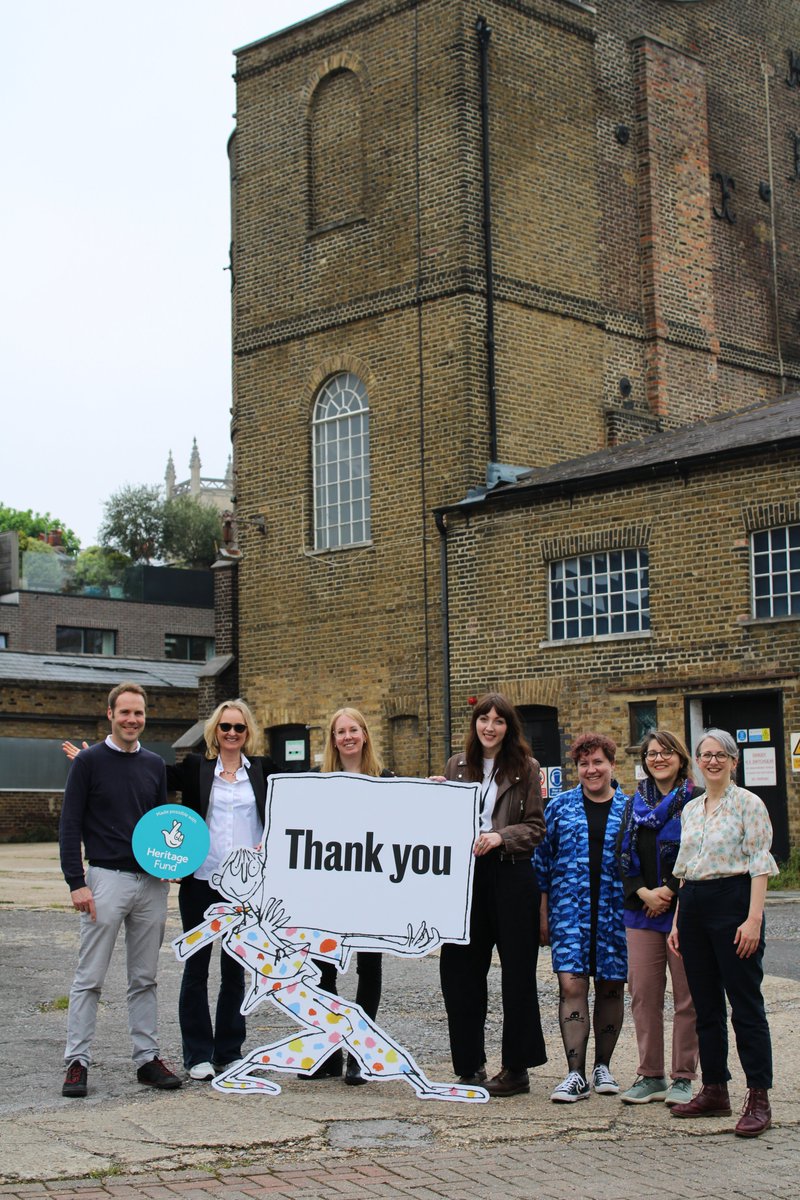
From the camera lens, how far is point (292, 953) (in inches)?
299

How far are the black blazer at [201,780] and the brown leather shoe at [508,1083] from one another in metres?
1.72

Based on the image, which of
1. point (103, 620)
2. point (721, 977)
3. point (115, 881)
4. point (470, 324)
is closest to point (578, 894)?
point (721, 977)

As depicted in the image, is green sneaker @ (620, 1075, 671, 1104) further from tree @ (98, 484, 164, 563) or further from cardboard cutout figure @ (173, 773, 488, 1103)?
tree @ (98, 484, 164, 563)

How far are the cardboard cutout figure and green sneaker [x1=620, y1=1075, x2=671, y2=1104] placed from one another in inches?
32.3

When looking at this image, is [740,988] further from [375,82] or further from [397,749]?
[375,82]

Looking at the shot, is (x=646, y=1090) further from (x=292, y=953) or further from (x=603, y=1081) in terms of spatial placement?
(x=292, y=953)

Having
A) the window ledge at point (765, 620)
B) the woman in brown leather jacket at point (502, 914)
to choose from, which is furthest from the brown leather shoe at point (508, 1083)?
the window ledge at point (765, 620)

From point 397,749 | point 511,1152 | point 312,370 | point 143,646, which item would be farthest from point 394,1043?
point 143,646

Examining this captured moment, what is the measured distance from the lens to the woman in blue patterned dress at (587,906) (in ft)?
24.1

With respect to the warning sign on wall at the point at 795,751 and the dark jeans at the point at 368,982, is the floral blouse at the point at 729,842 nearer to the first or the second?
the dark jeans at the point at 368,982

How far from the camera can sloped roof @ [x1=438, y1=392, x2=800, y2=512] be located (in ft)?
68.0

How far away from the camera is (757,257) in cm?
3014

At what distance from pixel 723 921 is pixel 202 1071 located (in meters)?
2.66

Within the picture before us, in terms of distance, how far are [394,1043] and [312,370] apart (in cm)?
2095
